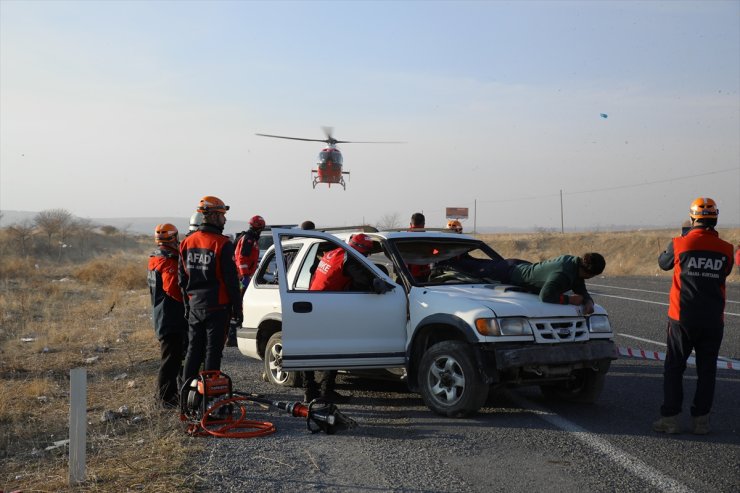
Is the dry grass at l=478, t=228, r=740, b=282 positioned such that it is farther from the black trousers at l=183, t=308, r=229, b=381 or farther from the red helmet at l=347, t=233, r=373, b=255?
the black trousers at l=183, t=308, r=229, b=381

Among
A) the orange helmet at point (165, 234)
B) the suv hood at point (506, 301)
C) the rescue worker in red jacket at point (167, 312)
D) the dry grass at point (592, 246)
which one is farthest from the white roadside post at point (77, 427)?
the dry grass at point (592, 246)

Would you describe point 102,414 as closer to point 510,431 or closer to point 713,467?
point 510,431

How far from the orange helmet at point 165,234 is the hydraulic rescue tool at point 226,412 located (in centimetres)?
166

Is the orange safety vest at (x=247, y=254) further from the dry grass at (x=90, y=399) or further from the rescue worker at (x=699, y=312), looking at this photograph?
the rescue worker at (x=699, y=312)

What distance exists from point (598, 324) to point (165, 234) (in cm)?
440

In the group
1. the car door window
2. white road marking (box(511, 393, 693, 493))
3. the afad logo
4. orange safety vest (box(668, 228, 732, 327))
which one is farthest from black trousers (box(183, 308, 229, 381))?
the afad logo

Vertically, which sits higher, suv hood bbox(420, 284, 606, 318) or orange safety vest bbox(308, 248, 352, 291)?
orange safety vest bbox(308, 248, 352, 291)

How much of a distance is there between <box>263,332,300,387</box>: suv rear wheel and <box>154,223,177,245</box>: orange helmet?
1491 millimetres

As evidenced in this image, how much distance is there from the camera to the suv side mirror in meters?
7.07

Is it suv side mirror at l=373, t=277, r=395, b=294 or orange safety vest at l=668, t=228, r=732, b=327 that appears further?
suv side mirror at l=373, t=277, r=395, b=294

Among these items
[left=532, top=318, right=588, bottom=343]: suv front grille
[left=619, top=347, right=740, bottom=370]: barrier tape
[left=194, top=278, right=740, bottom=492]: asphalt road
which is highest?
[left=532, top=318, right=588, bottom=343]: suv front grille

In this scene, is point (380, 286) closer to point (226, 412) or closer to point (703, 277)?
point (226, 412)

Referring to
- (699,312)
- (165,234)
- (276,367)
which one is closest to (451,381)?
(699,312)

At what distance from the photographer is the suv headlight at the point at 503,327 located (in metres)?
6.47
